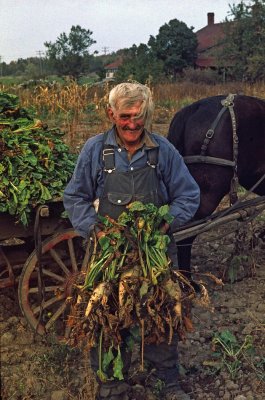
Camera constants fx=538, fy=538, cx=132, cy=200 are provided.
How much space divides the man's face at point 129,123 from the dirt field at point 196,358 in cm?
145

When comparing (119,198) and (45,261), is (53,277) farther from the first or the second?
(119,198)

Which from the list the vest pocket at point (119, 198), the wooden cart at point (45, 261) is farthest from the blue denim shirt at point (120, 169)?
the wooden cart at point (45, 261)

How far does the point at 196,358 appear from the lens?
12.9ft

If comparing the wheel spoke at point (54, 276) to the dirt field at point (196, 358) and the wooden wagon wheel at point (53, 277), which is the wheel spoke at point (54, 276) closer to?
the wooden wagon wheel at point (53, 277)

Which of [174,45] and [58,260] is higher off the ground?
[174,45]

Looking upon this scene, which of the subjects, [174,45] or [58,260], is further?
[174,45]

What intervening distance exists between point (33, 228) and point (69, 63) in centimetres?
4093

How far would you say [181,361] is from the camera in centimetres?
390

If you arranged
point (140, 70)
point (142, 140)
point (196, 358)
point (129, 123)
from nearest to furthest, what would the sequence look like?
1. point (129, 123)
2. point (142, 140)
3. point (196, 358)
4. point (140, 70)

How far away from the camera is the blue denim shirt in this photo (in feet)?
9.83

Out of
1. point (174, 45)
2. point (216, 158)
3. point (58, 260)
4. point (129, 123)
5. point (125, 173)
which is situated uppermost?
point (174, 45)

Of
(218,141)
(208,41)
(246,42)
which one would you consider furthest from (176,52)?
(218,141)

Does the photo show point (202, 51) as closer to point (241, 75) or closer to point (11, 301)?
point (241, 75)

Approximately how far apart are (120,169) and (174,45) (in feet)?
129
